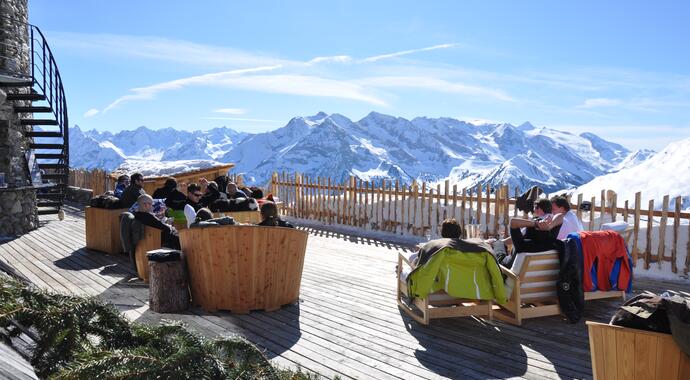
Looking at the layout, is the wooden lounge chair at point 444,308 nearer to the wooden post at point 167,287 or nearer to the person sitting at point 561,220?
the person sitting at point 561,220

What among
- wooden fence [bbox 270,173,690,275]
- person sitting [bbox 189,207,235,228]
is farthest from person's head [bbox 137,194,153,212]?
wooden fence [bbox 270,173,690,275]

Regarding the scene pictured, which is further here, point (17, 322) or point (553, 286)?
point (553, 286)

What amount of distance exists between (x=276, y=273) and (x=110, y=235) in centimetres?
461

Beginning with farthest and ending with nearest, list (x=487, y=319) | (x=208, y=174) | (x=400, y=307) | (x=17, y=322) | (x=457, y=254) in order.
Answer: (x=208, y=174), (x=400, y=307), (x=487, y=319), (x=457, y=254), (x=17, y=322)

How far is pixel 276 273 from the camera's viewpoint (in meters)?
5.53

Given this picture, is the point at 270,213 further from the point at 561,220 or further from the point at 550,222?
the point at 561,220

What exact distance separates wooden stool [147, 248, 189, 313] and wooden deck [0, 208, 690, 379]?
0.14m

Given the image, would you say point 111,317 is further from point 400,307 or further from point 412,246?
point 412,246

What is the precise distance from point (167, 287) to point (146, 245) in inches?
74.8

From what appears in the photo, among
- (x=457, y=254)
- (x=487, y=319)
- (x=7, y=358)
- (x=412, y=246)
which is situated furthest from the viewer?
(x=412, y=246)

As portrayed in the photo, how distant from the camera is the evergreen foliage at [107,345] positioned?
1.86 meters

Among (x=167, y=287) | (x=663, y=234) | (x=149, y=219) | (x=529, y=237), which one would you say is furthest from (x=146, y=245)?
(x=663, y=234)

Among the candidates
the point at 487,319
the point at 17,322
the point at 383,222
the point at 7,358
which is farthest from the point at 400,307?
the point at 383,222

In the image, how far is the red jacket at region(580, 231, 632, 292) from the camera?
561cm
